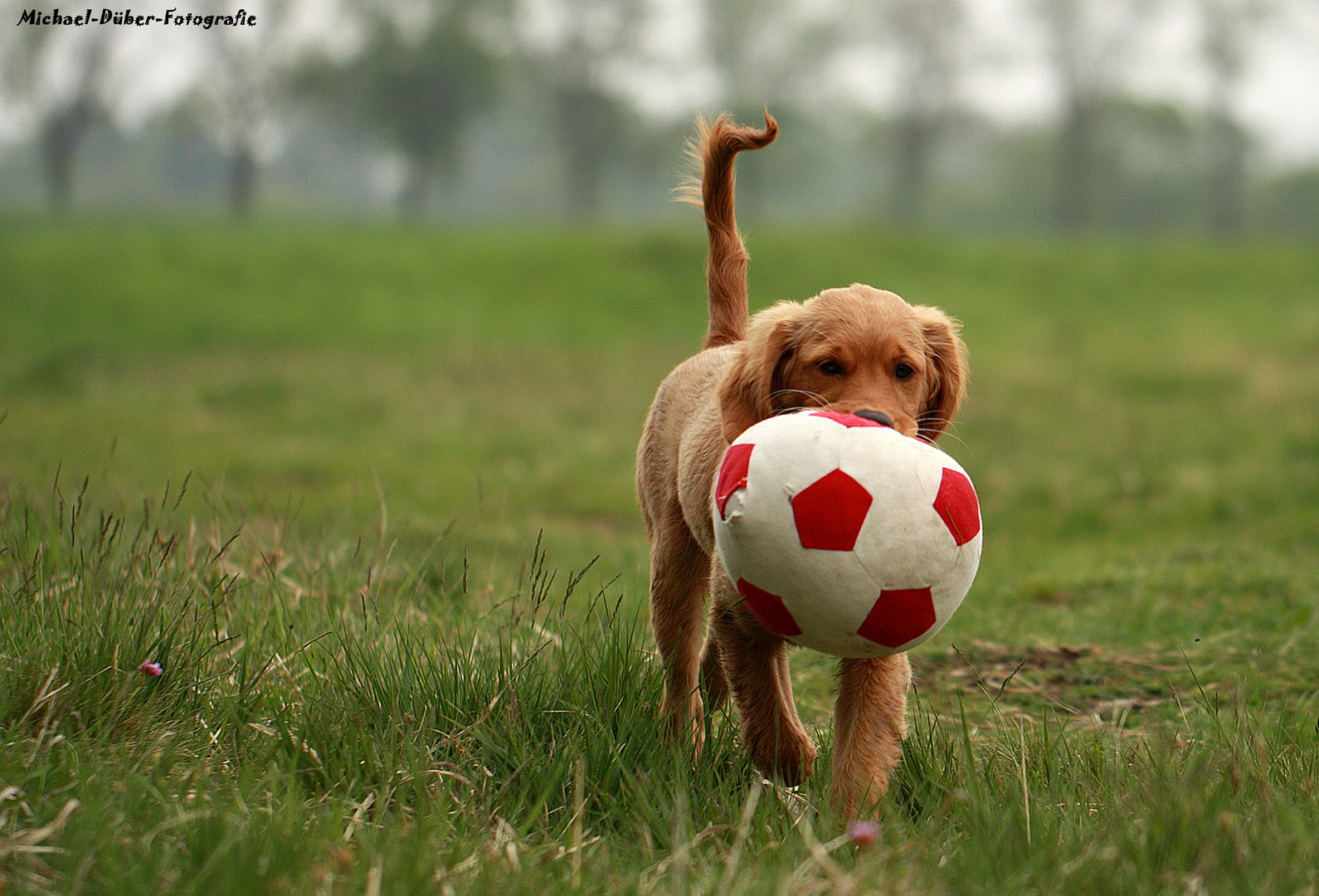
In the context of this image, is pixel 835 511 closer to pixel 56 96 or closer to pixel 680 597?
pixel 680 597

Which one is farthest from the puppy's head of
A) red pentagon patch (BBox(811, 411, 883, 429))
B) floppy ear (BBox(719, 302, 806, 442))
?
red pentagon patch (BBox(811, 411, 883, 429))

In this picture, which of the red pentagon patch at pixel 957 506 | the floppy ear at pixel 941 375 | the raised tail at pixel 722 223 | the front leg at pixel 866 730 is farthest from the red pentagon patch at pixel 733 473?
the raised tail at pixel 722 223

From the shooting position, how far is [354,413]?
1280 cm

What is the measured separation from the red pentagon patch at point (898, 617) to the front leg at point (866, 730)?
44cm

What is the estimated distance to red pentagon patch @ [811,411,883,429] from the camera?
246 cm

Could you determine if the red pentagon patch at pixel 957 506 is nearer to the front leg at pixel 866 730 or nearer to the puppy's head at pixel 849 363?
the puppy's head at pixel 849 363

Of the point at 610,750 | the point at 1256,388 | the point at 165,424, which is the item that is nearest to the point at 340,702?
the point at 610,750

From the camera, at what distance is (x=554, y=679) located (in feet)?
9.81

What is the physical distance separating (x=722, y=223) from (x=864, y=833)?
2585 mm

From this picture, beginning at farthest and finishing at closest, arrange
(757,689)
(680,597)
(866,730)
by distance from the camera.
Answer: (680,597) < (757,689) < (866,730)

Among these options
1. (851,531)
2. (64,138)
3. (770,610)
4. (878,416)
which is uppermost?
(64,138)

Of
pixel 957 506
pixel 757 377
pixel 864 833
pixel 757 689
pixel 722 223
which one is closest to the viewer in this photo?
pixel 864 833

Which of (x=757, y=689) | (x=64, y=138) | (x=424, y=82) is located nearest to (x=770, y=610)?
(x=757, y=689)

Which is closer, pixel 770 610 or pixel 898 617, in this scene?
pixel 898 617
